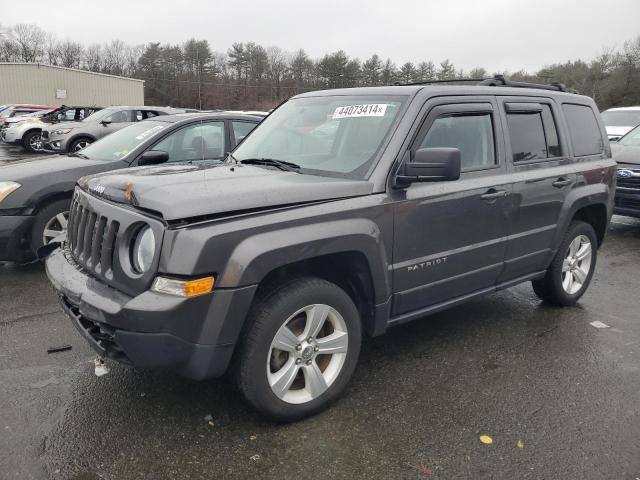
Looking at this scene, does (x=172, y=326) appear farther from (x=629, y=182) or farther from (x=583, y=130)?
(x=629, y=182)

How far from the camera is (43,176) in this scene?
5.19 metres

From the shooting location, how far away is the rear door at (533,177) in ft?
12.8

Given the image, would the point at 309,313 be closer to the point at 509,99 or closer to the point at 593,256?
the point at 509,99

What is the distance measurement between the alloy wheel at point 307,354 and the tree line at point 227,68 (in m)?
57.1

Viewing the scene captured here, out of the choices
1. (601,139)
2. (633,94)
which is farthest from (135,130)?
(633,94)

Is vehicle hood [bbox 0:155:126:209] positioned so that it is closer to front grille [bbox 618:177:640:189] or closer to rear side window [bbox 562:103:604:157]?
rear side window [bbox 562:103:604:157]

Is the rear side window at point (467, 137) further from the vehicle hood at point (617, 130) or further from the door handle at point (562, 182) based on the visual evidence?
the vehicle hood at point (617, 130)

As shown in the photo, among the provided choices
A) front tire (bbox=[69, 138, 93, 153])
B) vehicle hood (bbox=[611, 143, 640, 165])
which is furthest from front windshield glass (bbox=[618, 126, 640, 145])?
front tire (bbox=[69, 138, 93, 153])

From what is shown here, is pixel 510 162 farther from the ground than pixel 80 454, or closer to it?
farther from the ground

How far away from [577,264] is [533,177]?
1.37m

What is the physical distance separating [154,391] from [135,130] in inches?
159

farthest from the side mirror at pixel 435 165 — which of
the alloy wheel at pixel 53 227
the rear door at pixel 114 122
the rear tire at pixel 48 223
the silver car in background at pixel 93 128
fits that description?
the rear door at pixel 114 122

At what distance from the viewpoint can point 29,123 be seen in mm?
20234

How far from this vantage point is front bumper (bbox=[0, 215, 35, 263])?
492cm
